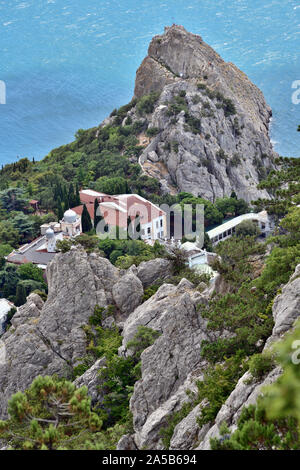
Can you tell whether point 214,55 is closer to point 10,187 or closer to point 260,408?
point 10,187

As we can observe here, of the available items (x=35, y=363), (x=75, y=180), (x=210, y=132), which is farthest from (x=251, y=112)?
(x=35, y=363)

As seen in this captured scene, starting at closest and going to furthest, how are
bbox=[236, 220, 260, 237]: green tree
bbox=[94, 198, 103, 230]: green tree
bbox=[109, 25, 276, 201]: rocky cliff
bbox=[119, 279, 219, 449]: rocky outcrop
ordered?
bbox=[119, 279, 219, 449]: rocky outcrop < bbox=[94, 198, 103, 230]: green tree < bbox=[236, 220, 260, 237]: green tree < bbox=[109, 25, 276, 201]: rocky cliff

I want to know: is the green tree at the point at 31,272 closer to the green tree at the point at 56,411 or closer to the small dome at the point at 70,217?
the small dome at the point at 70,217

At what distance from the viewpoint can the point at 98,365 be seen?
2792cm

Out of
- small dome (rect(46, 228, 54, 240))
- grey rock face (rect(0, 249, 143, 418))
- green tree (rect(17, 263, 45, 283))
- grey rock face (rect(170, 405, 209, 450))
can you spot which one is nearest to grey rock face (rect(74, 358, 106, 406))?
grey rock face (rect(0, 249, 143, 418))

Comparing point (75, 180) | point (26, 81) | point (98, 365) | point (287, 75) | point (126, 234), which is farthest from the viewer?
point (26, 81)

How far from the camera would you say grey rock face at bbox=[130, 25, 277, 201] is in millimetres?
81938

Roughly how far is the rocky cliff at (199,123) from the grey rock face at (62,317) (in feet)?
146

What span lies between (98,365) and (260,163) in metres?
68.5

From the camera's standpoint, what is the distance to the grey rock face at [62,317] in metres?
30.8

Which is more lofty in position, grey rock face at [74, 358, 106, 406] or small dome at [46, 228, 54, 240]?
small dome at [46, 228, 54, 240]

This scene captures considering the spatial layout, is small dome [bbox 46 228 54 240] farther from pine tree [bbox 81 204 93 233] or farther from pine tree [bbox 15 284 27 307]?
pine tree [bbox 15 284 27 307]

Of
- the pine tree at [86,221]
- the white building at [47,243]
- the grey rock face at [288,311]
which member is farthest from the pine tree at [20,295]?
the grey rock face at [288,311]

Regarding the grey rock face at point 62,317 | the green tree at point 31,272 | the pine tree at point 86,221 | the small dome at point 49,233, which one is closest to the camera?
the grey rock face at point 62,317
